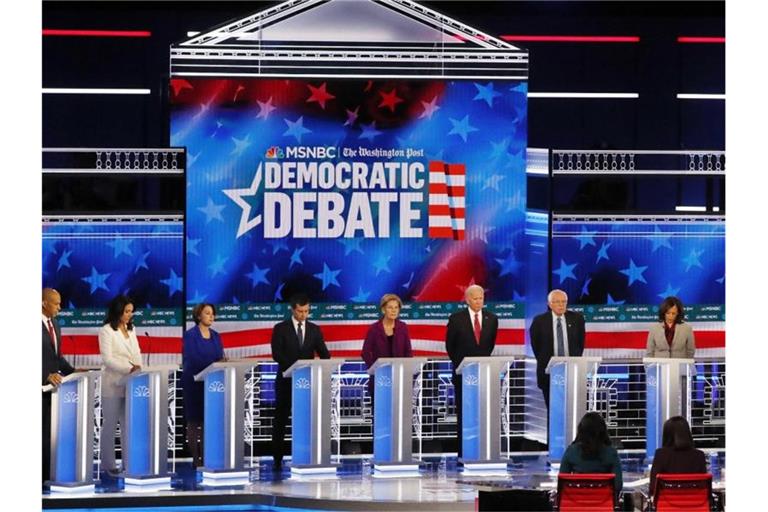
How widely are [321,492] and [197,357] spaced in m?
1.50

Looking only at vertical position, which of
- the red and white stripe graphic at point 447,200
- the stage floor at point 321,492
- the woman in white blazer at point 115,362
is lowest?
the stage floor at point 321,492

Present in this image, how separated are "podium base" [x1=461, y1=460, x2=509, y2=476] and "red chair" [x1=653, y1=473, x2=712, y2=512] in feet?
10.9

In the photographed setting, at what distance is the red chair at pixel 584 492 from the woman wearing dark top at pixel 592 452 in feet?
1.53

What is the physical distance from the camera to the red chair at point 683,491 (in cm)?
708

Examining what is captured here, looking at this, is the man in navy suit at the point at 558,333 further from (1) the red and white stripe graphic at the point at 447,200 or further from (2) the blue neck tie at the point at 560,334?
(1) the red and white stripe graphic at the point at 447,200

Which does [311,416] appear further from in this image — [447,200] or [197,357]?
[447,200]

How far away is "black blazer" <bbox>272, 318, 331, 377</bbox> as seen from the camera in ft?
34.4

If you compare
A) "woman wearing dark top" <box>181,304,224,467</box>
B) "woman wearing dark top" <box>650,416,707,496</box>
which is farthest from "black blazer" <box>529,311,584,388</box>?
"woman wearing dark top" <box>650,416,707,496</box>

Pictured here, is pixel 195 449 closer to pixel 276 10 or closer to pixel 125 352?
pixel 125 352

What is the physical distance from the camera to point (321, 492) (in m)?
9.48

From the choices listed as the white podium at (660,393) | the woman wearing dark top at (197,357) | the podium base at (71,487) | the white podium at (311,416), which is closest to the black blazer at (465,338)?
the white podium at (311,416)

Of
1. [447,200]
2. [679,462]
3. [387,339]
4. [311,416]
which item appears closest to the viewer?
[679,462]

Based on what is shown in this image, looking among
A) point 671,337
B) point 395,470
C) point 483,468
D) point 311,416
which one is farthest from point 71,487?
point 671,337
